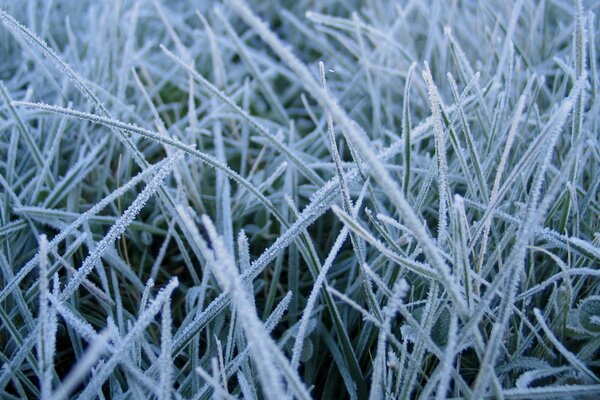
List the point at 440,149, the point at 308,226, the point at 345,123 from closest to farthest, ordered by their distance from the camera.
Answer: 1. the point at 345,123
2. the point at 440,149
3. the point at 308,226

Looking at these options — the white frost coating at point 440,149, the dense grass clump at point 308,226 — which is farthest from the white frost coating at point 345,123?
the white frost coating at point 440,149

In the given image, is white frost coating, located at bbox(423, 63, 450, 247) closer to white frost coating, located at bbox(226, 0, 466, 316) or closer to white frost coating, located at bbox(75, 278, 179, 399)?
white frost coating, located at bbox(226, 0, 466, 316)

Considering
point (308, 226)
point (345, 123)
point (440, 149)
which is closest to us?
point (345, 123)

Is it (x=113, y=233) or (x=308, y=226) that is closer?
(x=113, y=233)

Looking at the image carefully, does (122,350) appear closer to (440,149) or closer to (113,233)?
(113,233)

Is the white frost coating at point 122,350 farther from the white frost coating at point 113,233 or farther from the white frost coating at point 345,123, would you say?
the white frost coating at point 345,123

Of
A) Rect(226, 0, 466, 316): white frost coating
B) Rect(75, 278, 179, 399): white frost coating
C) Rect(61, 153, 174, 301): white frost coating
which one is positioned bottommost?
Rect(75, 278, 179, 399): white frost coating

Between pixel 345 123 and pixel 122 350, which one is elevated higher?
pixel 345 123

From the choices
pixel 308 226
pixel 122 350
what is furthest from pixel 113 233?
pixel 308 226

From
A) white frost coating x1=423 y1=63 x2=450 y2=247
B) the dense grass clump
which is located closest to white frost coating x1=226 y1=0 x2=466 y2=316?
the dense grass clump
